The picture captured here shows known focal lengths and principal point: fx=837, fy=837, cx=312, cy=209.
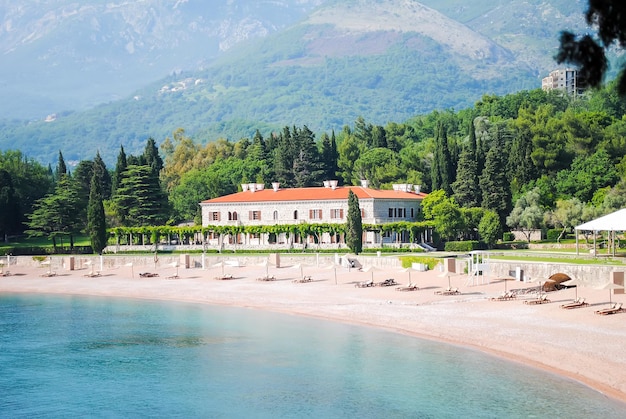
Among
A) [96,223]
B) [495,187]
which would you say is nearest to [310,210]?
[495,187]

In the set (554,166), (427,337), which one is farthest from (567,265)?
(554,166)

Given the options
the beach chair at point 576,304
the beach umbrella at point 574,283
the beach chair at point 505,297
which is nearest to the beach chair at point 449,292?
the beach chair at point 505,297

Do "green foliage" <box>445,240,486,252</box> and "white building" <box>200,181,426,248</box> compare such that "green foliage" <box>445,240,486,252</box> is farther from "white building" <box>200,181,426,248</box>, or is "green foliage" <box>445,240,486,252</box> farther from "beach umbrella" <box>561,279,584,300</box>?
"beach umbrella" <box>561,279,584,300</box>

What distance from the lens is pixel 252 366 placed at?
85.0 feet

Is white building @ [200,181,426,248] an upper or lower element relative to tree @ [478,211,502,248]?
upper

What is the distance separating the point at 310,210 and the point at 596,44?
59.8 meters

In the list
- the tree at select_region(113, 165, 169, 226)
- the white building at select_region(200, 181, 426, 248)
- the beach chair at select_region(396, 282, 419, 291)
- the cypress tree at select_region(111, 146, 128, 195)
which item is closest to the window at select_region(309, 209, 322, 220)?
the white building at select_region(200, 181, 426, 248)

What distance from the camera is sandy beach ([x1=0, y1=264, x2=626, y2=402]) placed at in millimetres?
23531

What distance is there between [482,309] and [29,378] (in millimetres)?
16241

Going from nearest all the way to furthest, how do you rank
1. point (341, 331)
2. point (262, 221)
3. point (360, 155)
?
point (341, 331), point (262, 221), point (360, 155)

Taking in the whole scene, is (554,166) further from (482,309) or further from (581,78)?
(581,78)

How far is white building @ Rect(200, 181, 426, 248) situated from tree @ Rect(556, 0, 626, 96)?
2131 inches

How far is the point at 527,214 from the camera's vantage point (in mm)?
66438

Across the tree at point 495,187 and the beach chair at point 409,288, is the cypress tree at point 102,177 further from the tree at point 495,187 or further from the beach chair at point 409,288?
the beach chair at point 409,288
